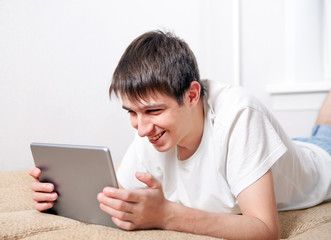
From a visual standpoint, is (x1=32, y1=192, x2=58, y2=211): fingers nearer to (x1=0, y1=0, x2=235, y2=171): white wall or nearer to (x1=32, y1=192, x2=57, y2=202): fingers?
(x1=32, y1=192, x2=57, y2=202): fingers

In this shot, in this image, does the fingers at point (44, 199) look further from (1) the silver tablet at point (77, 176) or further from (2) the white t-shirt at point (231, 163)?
(2) the white t-shirt at point (231, 163)

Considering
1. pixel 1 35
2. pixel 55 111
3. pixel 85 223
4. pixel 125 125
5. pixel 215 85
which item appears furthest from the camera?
pixel 125 125

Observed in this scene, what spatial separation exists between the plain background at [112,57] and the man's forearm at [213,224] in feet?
2.41

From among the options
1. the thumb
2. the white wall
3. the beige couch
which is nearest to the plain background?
the white wall

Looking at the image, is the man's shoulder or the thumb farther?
the man's shoulder

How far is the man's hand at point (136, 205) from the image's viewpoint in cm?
77

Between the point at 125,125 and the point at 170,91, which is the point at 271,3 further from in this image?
the point at 170,91

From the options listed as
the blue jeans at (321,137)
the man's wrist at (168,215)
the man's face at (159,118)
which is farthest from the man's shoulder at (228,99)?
the blue jeans at (321,137)

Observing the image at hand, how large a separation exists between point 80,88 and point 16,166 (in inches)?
16.9

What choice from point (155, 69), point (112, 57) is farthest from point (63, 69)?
point (155, 69)

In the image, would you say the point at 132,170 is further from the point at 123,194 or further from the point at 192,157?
the point at 123,194

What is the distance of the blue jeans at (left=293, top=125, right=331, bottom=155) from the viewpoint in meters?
1.67

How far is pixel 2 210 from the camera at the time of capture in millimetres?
1064

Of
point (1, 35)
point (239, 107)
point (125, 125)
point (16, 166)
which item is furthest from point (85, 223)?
point (125, 125)
